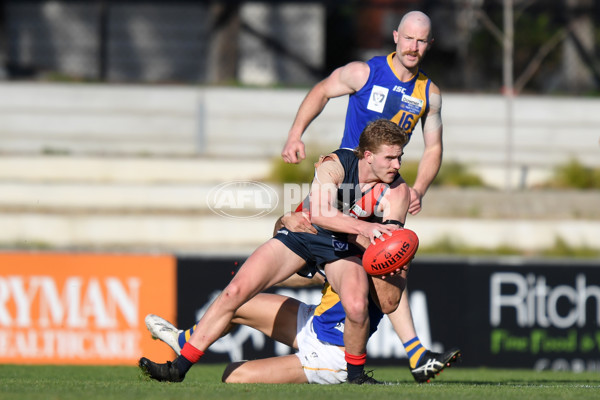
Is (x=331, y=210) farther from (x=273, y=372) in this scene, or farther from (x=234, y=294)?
(x=273, y=372)

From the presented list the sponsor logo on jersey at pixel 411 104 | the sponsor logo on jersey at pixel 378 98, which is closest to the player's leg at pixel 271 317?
the sponsor logo on jersey at pixel 378 98

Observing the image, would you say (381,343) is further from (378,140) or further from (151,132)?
(151,132)

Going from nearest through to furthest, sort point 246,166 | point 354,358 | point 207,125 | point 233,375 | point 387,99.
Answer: point 354,358, point 233,375, point 387,99, point 246,166, point 207,125

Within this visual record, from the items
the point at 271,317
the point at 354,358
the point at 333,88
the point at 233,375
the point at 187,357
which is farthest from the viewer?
the point at 333,88

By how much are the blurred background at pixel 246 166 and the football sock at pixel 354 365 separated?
4.17 m

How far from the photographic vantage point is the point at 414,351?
6828mm

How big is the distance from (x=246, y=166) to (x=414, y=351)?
26.9 feet

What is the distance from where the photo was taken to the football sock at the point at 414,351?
22.3 ft

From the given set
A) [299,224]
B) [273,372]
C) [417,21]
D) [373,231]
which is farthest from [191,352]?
[417,21]

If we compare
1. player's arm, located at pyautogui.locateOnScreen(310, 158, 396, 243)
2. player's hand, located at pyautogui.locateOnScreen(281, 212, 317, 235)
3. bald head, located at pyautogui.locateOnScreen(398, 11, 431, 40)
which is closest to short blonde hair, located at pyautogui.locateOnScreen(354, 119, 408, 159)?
player's arm, located at pyautogui.locateOnScreen(310, 158, 396, 243)

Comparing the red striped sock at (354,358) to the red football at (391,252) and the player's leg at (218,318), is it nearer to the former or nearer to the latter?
the red football at (391,252)

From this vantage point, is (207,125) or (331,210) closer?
(331,210)

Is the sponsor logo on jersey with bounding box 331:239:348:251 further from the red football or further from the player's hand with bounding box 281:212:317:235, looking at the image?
the red football

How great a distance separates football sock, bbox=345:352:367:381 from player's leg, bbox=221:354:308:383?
41cm
